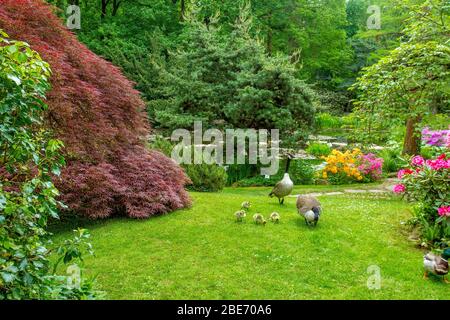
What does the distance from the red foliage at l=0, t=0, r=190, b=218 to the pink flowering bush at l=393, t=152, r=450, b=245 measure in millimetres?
3726

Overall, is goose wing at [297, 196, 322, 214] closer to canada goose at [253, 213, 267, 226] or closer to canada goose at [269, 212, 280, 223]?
canada goose at [269, 212, 280, 223]

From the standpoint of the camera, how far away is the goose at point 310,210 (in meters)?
6.34

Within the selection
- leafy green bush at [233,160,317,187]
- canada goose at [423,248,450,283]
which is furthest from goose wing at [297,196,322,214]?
leafy green bush at [233,160,317,187]

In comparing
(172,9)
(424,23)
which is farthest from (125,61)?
(424,23)

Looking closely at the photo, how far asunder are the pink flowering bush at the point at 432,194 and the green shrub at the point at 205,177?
482cm

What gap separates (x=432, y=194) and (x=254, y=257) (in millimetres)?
2814

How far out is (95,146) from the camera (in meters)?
6.28

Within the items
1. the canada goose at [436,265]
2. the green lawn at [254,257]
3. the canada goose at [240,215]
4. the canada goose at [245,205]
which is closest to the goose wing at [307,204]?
the green lawn at [254,257]

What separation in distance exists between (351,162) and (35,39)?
30.8 ft

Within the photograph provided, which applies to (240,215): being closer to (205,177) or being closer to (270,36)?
(205,177)

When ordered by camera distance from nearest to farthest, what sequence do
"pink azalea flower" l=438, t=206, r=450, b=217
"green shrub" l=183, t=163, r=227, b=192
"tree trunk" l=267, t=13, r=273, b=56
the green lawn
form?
the green lawn < "pink azalea flower" l=438, t=206, r=450, b=217 < "green shrub" l=183, t=163, r=227, b=192 < "tree trunk" l=267, t=13, r=273, b=56

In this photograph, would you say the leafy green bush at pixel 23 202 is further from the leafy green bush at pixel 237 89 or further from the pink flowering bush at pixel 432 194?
the leafy green bush at pixel 237 89

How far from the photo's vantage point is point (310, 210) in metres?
6.37

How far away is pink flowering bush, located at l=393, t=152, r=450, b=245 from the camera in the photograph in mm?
5792
